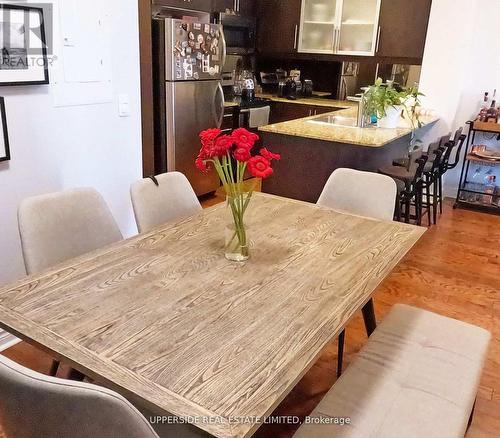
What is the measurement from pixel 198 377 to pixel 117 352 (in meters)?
0.21

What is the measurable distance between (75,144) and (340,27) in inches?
146

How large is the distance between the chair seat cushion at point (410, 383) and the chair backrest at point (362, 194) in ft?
1.93

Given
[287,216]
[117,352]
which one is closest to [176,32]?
[287,216]

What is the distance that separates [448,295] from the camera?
2951 mm

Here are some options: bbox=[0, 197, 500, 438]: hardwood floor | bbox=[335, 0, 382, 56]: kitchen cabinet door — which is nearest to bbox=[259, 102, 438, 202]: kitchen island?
bbox=[0, 197, 500, 438]: hardwood floor

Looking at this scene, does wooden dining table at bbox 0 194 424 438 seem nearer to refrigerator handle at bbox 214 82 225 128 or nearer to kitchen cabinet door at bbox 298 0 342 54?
refrigerator handle at bbox 214 82 225 128

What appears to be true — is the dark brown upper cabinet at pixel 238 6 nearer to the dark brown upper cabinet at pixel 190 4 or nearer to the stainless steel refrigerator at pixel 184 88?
the dark brown upper cabinet at pixel 190 4

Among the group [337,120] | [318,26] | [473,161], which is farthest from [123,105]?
[473,161]

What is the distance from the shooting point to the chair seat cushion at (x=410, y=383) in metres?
1.27

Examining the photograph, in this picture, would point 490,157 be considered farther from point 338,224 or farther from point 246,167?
point 246,167

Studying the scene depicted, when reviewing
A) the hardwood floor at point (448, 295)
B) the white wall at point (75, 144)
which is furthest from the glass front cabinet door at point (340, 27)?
the white wall at point (75, 144)

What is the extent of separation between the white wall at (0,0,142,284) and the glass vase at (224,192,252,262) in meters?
1.19

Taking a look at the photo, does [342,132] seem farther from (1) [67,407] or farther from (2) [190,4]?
(1) [67,407]

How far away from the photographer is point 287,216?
2.05m
